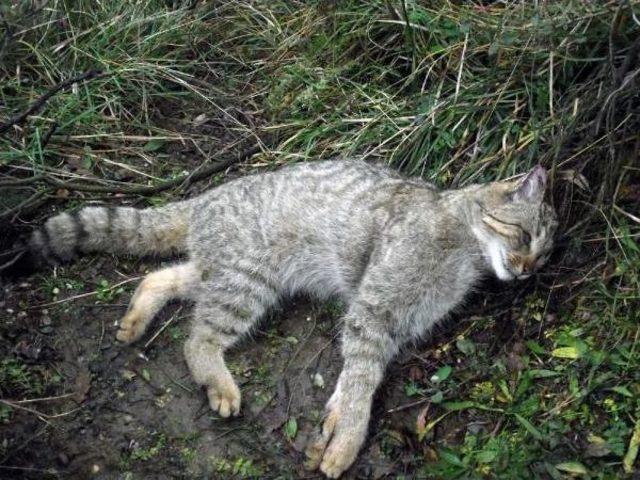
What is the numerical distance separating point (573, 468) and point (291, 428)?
5.13 feet

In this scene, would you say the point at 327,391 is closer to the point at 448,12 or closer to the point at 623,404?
the point at 623,404

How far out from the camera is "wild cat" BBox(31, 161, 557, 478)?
4492 millimetres

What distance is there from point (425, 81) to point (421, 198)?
1.32 metres

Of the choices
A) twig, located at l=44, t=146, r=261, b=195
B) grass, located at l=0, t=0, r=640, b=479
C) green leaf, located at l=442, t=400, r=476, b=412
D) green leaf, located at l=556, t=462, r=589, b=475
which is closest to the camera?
green leaf, located at l=556, t=462, r=589, b=475

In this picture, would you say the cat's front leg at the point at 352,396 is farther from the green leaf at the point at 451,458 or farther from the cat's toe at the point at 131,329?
the cat's toe at the point at 131,329

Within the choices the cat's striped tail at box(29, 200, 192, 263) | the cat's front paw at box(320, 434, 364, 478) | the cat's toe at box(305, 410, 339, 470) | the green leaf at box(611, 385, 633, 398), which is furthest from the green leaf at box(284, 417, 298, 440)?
the green leaf at box(611, 385, 633, 398)

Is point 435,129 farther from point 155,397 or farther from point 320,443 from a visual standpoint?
point 155,397

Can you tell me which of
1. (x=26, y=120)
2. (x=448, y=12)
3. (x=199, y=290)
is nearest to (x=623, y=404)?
(x=199, y=290)

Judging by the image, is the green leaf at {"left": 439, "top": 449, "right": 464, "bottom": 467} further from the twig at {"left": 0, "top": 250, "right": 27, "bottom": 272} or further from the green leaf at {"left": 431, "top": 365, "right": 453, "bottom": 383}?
the twig at {"left": 0, "top": 250, "right": 27, "bottom": 272}

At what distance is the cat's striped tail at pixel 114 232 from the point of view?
4957 mm

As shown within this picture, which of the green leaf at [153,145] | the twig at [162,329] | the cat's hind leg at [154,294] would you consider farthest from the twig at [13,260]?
the green leaf at [153,145]

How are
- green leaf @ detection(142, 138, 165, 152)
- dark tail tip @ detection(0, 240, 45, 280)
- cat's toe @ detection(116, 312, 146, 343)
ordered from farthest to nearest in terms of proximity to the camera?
green leaf @ detection(142, 138, 165, 152)
dark tail tip @ detection(0, 240, 45, 280)
cat's toe @ detection(116, 312, 146, 343)

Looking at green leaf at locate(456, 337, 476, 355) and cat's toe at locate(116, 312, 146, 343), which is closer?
green leaf at locate(456, 337, 476, 355)

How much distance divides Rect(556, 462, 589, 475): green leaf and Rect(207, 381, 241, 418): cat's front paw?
5.95 feet
